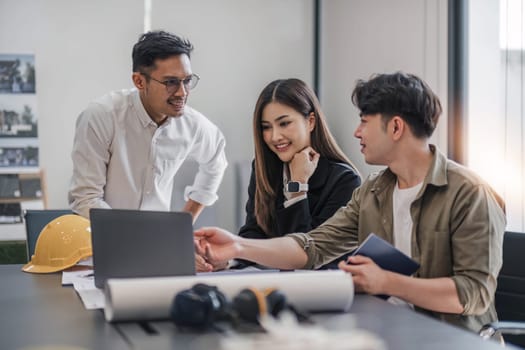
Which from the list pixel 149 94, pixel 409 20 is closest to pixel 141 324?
pixel 149 94

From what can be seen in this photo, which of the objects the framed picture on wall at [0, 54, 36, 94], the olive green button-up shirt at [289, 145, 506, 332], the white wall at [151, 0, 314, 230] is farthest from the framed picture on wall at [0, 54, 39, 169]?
the olive green button-up shirt at [289, 145, 506, 332]

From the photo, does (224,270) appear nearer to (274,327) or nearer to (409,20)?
(274,327)

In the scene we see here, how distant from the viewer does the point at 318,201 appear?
278 centimetres

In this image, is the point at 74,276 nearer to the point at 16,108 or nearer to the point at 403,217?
the point at 403,217

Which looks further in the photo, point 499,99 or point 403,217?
point 499,99

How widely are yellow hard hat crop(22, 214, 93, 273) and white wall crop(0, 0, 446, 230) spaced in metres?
2.35

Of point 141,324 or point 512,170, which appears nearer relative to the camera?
point 141,324

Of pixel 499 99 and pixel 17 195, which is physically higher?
pixel 499 99

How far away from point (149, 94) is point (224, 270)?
1.16 m

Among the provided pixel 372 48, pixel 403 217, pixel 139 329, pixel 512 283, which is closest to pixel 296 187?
pixel 403 217

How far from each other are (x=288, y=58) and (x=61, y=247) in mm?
3171

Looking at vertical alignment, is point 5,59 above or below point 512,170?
above

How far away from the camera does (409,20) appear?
4215 millimetres

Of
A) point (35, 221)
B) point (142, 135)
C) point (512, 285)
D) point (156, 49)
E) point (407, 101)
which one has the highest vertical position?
point (156, 49)
